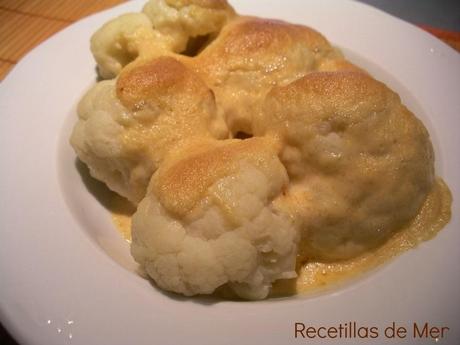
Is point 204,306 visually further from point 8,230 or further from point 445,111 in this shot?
point 445,111

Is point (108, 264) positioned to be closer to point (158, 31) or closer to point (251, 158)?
point (251, 158)

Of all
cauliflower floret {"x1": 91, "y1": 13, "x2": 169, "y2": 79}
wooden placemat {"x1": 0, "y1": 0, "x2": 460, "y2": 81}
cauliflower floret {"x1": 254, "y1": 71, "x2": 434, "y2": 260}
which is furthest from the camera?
wooden placemat {"x1": 0, "y1": 0, "x2": 460, "y2": 81}

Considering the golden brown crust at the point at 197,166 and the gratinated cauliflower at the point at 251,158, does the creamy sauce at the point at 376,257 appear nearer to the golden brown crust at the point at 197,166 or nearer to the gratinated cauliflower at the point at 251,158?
the gratinated cauliflower at the point at 251,158

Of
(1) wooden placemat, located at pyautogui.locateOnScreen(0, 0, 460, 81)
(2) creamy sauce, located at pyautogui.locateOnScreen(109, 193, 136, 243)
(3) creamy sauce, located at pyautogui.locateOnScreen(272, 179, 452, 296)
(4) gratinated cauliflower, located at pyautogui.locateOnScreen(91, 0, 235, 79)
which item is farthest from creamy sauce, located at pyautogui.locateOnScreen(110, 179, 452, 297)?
(1) wooden placemat, located at pyautogui.locateOnScreen(0, 0, 460, 81)

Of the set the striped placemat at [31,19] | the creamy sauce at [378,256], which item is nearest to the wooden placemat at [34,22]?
the striped placemat at [31,19]

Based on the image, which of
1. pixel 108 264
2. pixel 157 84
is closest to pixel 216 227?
pixel 108 264

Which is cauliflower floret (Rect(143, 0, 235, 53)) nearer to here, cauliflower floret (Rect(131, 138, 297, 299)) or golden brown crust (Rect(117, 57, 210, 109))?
golden brown crust (Rect(117, 57, 210, 109))

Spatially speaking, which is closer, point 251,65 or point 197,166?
point 197,166
